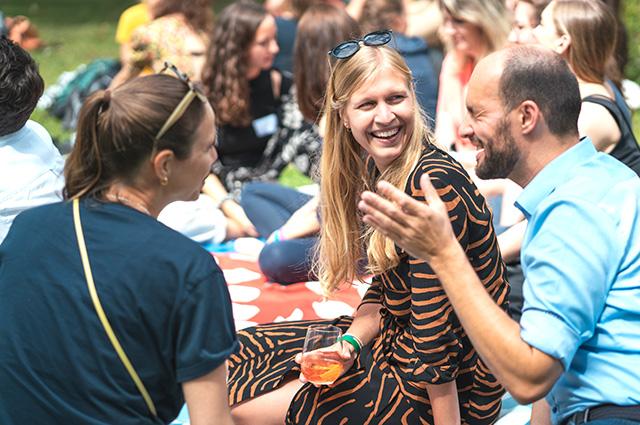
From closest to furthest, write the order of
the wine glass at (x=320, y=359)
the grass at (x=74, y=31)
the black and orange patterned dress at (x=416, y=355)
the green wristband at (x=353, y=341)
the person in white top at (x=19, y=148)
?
the black and orange patterned dress at (x=416, y=355), the wine glass at (x=320, y=359), the green wristband at (x=353, y=341), the person in white top at (x=19, y=148), the grass at (x=74, y=31)

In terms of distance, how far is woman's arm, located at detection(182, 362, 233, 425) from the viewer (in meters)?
2.18

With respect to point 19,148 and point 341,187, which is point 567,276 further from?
point 19,148

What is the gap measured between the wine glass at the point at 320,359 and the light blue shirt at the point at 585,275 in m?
0.78

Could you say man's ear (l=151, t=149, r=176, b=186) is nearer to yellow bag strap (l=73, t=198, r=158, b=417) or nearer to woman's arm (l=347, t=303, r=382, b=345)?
yellow bag strap (l=73, t=198, r=158, b=417)

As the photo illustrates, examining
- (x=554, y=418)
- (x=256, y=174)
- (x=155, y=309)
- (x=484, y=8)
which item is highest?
(x=155, y=309)

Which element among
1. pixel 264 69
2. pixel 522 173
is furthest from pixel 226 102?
pixel 522 173

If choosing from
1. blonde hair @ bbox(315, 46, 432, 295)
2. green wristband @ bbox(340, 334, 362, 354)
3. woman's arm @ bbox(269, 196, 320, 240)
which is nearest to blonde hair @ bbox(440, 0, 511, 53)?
woman's arm @ bbox(269, 196, 320, 240)

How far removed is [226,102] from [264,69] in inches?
18.2

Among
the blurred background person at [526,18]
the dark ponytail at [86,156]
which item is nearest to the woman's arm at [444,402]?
the dark ponytail at [86,156]

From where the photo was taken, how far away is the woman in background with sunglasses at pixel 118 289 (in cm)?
214

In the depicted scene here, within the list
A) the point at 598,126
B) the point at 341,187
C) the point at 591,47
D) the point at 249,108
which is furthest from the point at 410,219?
the point at 249,108

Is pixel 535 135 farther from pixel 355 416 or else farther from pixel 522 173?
pixel 355 416

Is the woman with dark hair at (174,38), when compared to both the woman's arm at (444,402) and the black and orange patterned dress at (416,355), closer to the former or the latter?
the black and orange patterned dress at (416,355)

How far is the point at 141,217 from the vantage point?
220 cm
